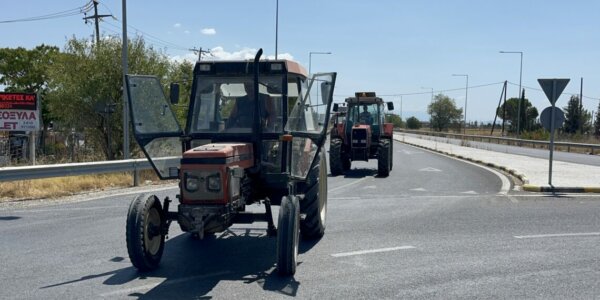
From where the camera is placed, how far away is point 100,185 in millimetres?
14141

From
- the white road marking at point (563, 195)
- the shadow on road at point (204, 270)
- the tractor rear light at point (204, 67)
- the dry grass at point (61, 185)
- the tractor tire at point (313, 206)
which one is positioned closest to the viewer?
the shadow on road at point (204, 270)

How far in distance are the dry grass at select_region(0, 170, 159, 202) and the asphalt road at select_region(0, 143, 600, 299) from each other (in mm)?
1145

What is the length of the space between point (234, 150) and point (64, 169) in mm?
7146

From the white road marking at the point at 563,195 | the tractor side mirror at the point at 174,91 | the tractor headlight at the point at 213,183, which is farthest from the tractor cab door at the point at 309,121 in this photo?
the white road marking at the point at 563,195

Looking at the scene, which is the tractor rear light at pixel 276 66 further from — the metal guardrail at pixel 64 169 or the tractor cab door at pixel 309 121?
the metal guardrail at pixel 64 169

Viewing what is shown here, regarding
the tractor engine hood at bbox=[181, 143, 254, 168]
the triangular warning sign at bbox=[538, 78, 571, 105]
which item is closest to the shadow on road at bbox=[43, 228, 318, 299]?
the tractor engine hood at bbox=[181, 143, 254, 168]

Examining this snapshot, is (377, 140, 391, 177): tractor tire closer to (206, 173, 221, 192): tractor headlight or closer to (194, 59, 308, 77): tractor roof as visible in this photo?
(194, 59, 308, 77): tractor roof

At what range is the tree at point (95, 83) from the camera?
1958 cm

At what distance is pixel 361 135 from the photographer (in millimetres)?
18828

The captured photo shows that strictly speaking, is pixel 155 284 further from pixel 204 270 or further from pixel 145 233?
pixel 204 270

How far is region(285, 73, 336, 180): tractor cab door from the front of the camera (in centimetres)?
660

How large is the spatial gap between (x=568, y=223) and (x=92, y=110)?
16062 millimetres

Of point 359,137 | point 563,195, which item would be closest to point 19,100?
point 359,137

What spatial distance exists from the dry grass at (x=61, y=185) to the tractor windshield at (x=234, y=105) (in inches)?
265
